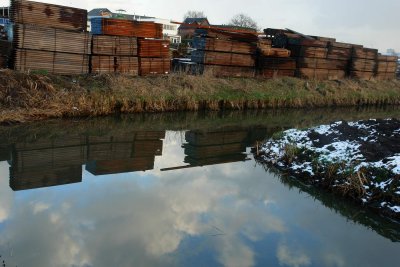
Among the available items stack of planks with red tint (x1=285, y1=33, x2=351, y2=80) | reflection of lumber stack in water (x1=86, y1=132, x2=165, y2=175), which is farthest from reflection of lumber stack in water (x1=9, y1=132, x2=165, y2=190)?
stack of planks with red tint (x1=285, y1=33, x2=351, y2=80)

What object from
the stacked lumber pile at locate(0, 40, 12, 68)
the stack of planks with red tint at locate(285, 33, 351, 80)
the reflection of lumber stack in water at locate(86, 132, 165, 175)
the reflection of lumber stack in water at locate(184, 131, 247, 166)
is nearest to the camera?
the reflection of lumber stack in water at locate(86, 132, 165, 175)

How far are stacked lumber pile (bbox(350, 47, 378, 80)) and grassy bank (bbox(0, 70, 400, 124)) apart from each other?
6.49ft

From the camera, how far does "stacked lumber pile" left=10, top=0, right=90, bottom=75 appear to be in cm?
1337

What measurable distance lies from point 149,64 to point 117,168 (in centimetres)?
852

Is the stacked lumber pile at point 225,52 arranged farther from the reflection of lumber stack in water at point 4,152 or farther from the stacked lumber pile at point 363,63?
the reflection of lumber stack in water at point 4,152

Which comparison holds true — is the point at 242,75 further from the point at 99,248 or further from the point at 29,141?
the point at 99,248

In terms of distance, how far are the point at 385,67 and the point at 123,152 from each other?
72.4 ft

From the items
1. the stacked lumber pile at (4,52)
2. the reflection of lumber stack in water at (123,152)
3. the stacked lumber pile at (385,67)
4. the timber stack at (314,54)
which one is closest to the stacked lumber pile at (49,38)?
the stacked lumber pile at (4,52)

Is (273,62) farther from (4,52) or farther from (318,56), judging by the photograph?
(4,52)

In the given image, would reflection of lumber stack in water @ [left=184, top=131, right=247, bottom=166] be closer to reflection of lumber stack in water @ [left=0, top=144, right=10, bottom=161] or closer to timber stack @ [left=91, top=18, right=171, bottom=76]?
reflection of lumber stack in water @ [left=0, top=144, right=10, bottom=161]

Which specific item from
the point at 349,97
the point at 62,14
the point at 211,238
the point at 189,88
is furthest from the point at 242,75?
the point at 211,238

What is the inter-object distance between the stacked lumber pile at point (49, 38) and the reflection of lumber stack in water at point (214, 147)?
5.43 meters

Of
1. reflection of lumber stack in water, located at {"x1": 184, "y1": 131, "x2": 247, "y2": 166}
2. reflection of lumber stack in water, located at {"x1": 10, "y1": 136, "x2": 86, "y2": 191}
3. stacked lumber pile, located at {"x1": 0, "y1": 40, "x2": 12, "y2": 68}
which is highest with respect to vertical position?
stacked lumber pile, located at {"x1": 0, "y1": 40, "x2": 12, "y2": 68}

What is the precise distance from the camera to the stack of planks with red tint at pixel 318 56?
21.6 meters
